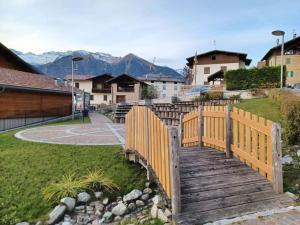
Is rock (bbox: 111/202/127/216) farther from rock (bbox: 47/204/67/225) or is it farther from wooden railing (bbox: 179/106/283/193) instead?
wooden railing (bbox: 179/106/283/193)

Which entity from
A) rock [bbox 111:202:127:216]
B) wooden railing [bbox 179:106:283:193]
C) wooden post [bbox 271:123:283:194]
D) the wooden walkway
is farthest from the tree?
wooden post [bbox 271:123:283:194]

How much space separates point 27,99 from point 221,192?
73.9ft

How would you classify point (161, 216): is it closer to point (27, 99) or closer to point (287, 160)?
point (287, 160)

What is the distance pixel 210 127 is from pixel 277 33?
571 inches

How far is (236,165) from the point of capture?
7.00m

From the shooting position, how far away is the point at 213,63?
5756 centimetres

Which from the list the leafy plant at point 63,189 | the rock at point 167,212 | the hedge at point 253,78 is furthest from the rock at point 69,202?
the hedge at point 253,78

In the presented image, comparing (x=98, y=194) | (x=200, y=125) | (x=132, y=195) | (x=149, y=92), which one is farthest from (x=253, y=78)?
(x=98, y=194)

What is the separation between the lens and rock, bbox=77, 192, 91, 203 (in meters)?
7.99

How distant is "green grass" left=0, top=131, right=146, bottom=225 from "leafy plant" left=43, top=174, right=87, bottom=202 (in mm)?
194

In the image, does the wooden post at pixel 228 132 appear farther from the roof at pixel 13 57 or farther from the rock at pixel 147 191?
the roof at pixel 13 57

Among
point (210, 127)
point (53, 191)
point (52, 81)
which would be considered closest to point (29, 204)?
point (53, 191)

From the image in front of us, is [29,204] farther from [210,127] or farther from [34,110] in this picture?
[34,110]

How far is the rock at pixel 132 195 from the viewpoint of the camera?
26.5 ft
